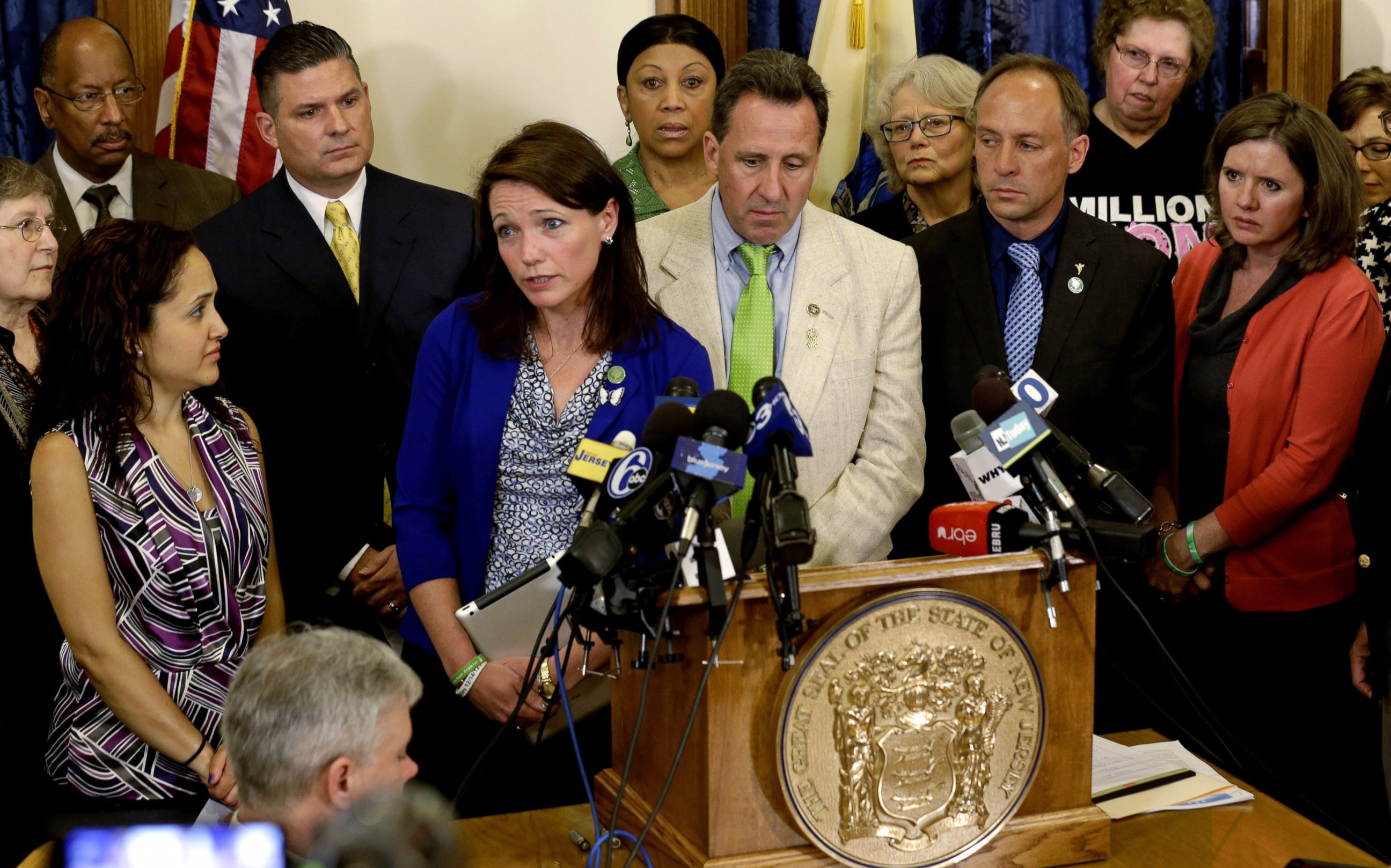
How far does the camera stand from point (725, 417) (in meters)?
1.48

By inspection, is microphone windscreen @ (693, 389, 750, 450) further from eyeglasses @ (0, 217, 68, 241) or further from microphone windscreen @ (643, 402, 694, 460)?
eyeglasses @ (0, 217, 68, 241)

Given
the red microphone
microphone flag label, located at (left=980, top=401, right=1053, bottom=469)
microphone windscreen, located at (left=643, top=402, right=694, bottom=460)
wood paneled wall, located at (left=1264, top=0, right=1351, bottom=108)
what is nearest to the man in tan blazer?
the red microphone

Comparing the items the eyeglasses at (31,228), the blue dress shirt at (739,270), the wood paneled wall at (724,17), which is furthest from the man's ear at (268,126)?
the wood paneled wall at (724,17)

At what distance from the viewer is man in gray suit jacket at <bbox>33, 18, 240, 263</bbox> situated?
→ 3.35 metres

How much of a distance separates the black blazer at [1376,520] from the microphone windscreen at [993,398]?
3.63 ft

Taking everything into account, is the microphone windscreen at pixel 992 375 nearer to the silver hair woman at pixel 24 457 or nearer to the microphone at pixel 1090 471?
the microphone at pixel 1090 471

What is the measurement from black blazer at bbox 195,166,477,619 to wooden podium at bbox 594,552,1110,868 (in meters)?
1.27

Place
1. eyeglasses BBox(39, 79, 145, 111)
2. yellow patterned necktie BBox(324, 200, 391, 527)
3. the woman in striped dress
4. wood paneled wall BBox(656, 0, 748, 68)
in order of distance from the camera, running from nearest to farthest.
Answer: the woman in striped dress
yellow patterned necktie BBox(324, 200, 391, 527)
eyeglasses BBox(39, 79, 145, 111)
wood paneled wall BBox(656, 0, 748, 68)

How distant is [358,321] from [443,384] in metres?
0.75

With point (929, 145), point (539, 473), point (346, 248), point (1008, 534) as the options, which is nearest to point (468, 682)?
point (539, 473)

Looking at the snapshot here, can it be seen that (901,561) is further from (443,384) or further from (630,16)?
(630,16)

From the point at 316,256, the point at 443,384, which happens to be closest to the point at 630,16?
the point at 316,256

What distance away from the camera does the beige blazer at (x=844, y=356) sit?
2.47 m

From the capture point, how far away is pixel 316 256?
3.00 metres
